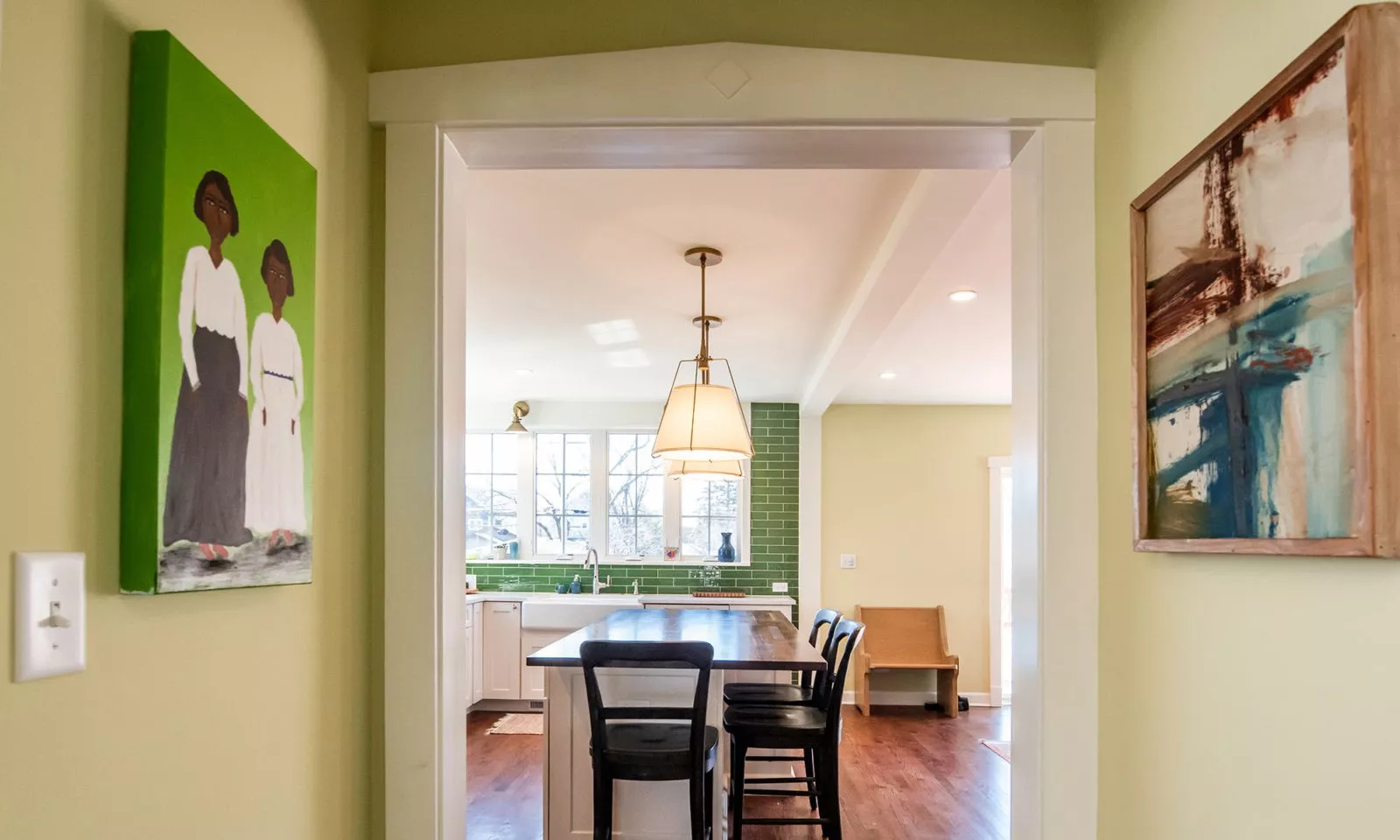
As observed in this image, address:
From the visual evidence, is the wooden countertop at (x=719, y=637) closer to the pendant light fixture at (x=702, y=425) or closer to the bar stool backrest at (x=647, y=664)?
the bar stool backrest at (x=647, y=664)

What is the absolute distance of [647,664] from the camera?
2928 millimetres

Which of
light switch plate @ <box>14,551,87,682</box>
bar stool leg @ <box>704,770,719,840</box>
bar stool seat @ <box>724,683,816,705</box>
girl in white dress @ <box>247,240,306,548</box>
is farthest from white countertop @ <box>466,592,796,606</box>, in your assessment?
light switch plate @ <box>14,551,87,682</box>

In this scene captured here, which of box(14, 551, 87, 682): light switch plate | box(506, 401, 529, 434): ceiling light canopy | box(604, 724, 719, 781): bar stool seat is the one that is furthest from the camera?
box(506, 401, 529, 434): ceiling light canopy

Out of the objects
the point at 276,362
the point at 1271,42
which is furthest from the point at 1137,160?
the point at 276,362

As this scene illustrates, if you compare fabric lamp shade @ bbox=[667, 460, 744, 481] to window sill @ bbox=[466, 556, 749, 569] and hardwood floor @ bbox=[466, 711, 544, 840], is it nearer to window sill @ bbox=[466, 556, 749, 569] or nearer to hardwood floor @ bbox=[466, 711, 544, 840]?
hardwood floor @ bbox=[466, 711, 544, 840]

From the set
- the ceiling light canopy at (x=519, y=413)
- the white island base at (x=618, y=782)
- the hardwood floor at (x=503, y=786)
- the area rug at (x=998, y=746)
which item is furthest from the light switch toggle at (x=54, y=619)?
the ceiling light canopy at (x=519, y=413)

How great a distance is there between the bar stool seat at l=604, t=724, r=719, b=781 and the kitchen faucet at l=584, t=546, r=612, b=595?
12.9ft

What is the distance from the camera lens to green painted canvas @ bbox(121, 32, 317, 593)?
34.8 inches

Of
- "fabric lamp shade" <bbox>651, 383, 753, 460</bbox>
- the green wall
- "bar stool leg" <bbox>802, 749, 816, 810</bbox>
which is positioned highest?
the green wall

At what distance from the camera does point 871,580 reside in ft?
23.8

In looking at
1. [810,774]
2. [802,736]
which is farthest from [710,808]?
[810,774]

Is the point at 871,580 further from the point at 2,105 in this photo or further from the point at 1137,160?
the point at 2,105

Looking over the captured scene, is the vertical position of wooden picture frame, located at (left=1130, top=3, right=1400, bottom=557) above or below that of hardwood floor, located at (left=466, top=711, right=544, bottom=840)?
above

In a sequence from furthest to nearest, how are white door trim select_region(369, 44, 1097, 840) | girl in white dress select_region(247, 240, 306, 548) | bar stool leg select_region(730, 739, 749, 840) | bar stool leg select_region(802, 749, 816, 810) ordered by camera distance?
1. bar stool leg select_region(802, 749, 816, 810)
2. bar stool leg select_region(730, 739, 749, 840)
3. white door trim select_region(369, 44, 1097, 840)
4. girl in white dress select_region(247, 240, 306, 548)
